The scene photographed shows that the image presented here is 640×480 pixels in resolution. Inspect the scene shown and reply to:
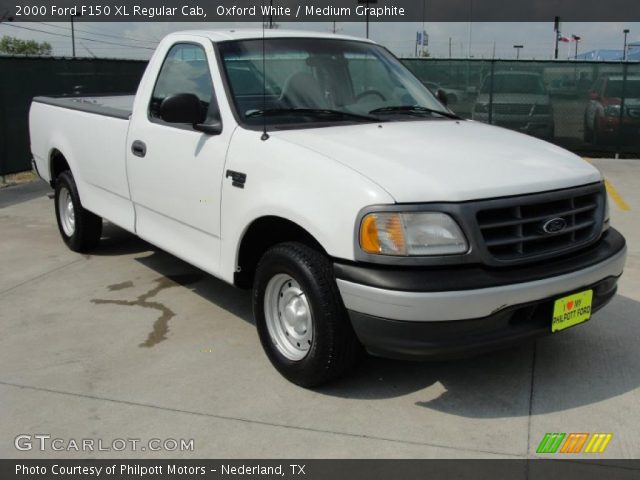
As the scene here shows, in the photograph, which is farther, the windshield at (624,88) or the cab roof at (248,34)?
the windshield at (624,88)

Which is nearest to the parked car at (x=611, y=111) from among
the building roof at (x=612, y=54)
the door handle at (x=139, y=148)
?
the door handle at (x=139, y=148)

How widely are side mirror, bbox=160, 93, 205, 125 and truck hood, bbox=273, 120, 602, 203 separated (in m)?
0.63

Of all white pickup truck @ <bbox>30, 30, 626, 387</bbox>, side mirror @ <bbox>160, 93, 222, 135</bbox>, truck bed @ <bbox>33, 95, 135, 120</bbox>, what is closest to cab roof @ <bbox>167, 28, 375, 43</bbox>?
white pickup truck @ <bbox>30, 30, 626, 387</bbox>

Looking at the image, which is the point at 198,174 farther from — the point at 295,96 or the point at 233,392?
the point at 233,392

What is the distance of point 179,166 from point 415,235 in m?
1.98

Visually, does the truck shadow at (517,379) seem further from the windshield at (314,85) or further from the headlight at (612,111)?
the headlight at (612,111)

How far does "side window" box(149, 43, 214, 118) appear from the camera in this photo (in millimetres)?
4678

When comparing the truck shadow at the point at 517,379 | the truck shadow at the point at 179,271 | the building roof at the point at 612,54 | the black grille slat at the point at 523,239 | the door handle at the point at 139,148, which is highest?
the building roof at the point at 612,54

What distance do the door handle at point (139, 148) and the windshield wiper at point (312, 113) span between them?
3.71 feet

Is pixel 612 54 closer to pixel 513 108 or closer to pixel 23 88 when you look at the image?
pixel 513 108

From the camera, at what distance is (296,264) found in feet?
12.0

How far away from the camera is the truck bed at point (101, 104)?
226 inches

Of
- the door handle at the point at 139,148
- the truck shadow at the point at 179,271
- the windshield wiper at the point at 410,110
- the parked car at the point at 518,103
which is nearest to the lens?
the windshield wiper at the point at 410,110

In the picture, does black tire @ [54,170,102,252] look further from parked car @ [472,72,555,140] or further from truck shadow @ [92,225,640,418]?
parked car @ [472,72,555,140]
